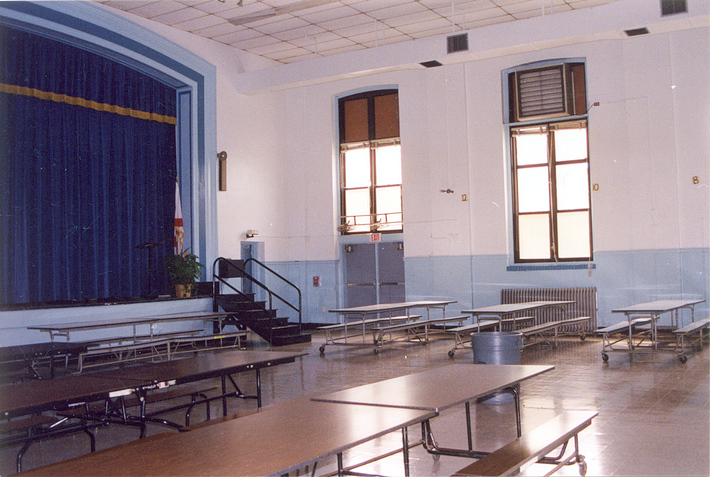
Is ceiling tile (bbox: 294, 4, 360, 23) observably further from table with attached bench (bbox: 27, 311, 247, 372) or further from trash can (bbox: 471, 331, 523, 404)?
trash can (bbox: 471, 331, 523, 404)

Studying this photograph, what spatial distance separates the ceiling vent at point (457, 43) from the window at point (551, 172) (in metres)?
2.26

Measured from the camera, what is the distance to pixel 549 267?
11.7 m

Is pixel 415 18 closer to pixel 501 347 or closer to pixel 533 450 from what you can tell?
pixel 501 347

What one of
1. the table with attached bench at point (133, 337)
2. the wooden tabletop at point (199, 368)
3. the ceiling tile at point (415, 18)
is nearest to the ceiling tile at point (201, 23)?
the ceiling tile at point (415, 18)

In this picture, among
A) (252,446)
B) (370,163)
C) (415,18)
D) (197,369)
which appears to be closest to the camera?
(252,446)

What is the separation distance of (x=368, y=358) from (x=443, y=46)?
4.94 m

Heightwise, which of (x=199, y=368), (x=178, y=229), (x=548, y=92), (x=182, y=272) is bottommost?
(x=199, y=368)

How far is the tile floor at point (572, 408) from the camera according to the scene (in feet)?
13.6

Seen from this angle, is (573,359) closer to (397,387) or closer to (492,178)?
(492,178)

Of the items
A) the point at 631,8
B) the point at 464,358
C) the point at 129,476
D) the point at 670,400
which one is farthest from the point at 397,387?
the point at 631,8

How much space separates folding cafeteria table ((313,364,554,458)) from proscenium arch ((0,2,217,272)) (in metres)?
8.26

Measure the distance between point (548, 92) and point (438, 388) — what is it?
9414mm

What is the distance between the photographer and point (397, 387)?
136 inches

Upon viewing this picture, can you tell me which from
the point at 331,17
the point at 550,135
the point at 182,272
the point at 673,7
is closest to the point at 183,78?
the point at 331,17
